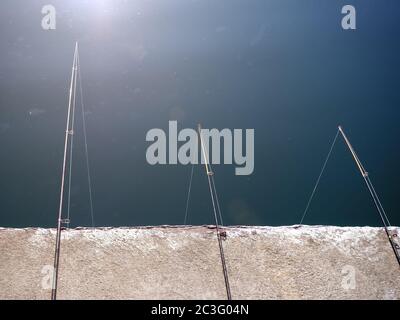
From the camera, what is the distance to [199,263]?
4578 mm

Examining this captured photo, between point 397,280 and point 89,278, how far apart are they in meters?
3.41

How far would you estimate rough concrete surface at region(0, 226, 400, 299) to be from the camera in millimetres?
4312

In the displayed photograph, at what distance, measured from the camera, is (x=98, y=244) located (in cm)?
471

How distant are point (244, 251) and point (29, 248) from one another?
2512mm

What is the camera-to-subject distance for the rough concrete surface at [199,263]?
14.1ft

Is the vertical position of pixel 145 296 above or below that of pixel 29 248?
below
